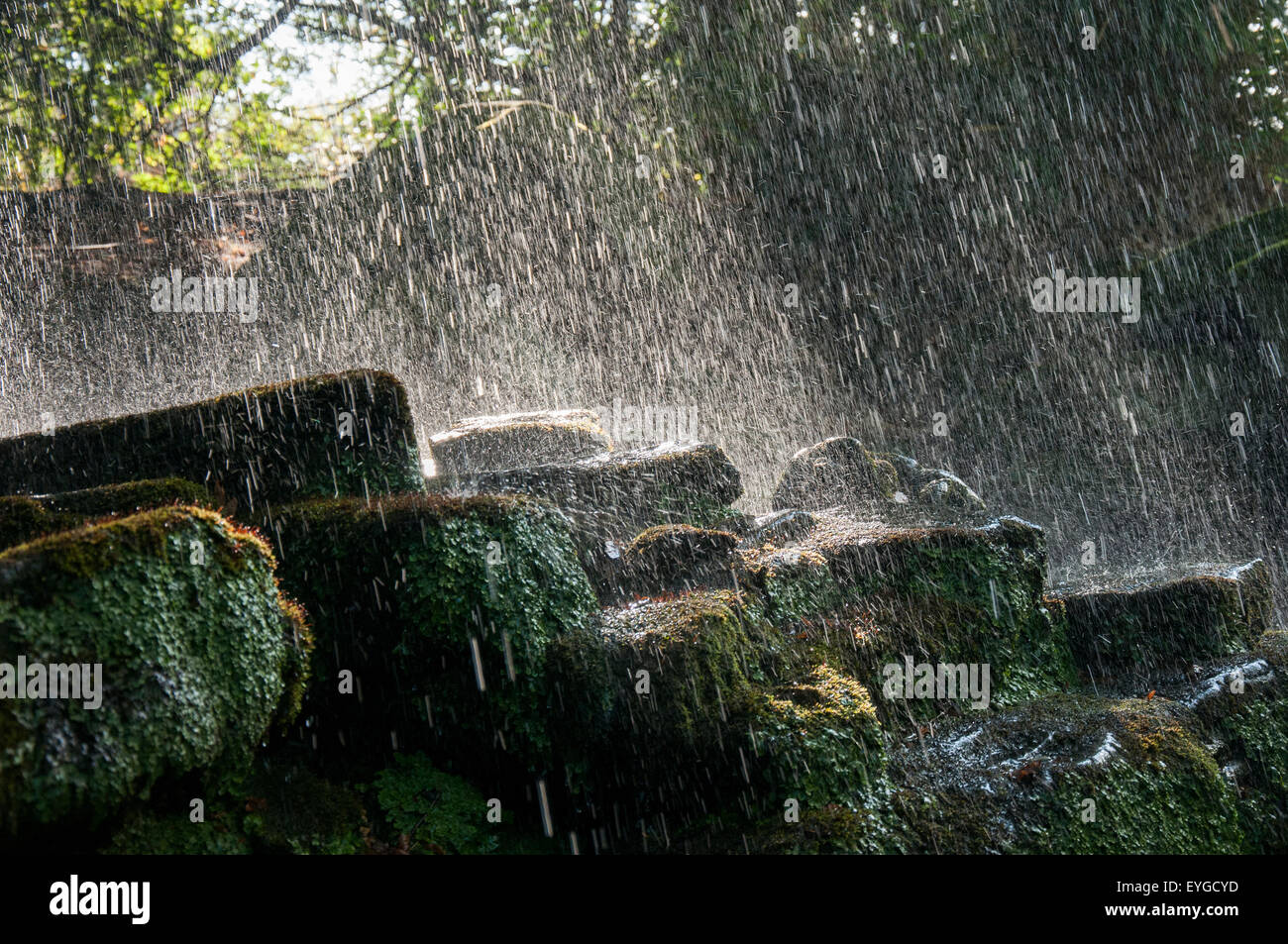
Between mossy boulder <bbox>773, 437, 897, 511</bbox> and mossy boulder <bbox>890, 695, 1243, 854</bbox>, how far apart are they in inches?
186

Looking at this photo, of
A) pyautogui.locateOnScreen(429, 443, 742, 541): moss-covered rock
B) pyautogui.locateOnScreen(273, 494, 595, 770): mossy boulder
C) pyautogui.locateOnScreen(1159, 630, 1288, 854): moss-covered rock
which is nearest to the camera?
pyautogui.locateOnScreen(273, 494, 595, 770): mossy boulder

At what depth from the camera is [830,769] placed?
6.61 m

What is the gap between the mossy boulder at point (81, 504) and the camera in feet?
19.9

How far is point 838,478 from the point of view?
1322 centimetres

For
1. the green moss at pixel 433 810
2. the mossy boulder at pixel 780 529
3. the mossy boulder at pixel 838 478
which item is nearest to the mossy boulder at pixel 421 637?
the green moss at pixel 433 810

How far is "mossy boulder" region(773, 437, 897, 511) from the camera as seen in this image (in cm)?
1312

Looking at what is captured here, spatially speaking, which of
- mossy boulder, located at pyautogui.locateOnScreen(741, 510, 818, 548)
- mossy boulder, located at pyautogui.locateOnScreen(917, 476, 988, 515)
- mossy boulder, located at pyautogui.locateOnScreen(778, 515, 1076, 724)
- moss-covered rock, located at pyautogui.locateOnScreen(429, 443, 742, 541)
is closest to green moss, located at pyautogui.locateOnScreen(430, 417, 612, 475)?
moss-covered rock, located at pyautogui.locateOnScreen(429, 443, 742, 541)

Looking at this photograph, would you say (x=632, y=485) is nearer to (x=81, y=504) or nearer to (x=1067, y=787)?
(x=1067, y=787)

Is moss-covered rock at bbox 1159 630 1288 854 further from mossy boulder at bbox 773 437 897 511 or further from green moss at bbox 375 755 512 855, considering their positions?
green moss at bbox 375 755 512 855

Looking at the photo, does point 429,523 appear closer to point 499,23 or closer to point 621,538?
point 621,538

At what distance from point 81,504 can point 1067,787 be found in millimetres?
7110

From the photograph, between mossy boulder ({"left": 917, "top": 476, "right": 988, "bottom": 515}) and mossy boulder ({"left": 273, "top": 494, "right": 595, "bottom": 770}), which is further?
mossy boulder ({"left": 917, "top": 476, "right": 988, "bottom": 515})
